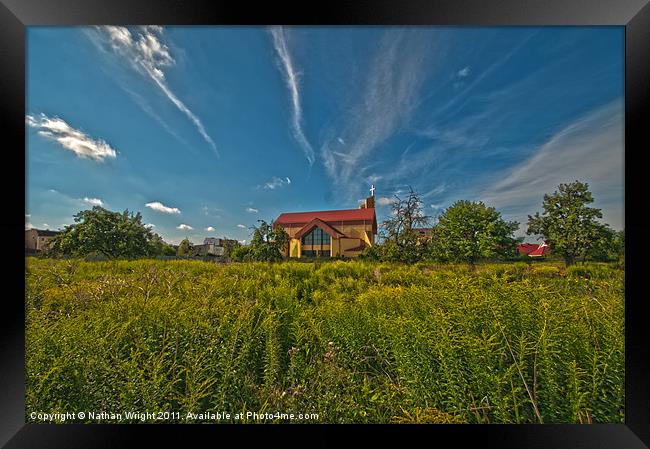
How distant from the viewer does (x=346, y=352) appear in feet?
3.81

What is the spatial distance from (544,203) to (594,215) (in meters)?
0.30

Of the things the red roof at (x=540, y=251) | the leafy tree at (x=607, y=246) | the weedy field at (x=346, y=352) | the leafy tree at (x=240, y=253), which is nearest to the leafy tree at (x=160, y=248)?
the weedy field at (x=346, y=352)

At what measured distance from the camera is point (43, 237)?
1312 mm

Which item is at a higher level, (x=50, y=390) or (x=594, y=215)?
(x=594, y=215)

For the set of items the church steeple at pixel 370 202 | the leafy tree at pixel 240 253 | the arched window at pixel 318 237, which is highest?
the church steeple at pixel 370 202

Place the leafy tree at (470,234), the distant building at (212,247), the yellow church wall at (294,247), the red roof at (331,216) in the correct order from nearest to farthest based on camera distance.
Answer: the leafy tree at (470,234), the red roof at (331,216), the distant building at (212,247), the yellow church wall at (294,247)

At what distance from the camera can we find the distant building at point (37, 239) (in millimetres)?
1187

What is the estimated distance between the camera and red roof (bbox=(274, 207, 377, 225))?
1.50 m

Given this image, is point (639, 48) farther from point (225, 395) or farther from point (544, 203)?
point (225, 395)

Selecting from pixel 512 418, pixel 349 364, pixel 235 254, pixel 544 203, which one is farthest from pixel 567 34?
pixel 235 254

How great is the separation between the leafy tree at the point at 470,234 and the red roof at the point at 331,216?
21.9 inches

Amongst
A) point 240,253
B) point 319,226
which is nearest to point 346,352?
point 319,226

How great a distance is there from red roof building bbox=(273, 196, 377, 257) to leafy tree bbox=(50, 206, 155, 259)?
1046 mm
